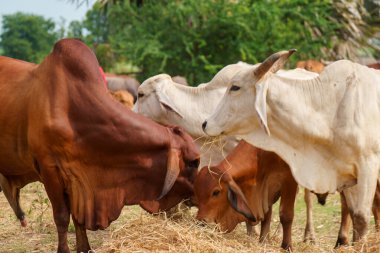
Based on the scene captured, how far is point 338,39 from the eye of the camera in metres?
19.9

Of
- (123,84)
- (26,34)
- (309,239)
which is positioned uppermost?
(309,239)

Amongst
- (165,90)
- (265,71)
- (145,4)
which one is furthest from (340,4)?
(265,71)

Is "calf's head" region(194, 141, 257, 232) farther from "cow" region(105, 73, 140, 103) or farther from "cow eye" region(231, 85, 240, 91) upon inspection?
"cow" region(105, 73, 140, 103)

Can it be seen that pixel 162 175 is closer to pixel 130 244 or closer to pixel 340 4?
pixel 130 244

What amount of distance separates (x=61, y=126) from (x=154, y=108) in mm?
2391

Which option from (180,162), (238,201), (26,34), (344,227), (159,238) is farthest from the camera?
(26,34)

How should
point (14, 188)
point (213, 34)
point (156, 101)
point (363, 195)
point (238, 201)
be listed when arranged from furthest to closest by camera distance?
point (213, 34)
point (156, 101)
point (14, 188)
point (238, 201)
point (363, 195)

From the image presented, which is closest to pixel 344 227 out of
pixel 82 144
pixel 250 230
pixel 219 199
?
pixel 250 230

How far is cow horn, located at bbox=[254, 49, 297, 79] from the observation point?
16.1ft

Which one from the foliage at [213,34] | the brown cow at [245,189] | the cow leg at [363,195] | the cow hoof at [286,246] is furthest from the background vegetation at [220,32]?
the cow leg at [363,195]

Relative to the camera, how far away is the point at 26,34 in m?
55.0

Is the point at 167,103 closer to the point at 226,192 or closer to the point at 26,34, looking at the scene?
the point at 226,192

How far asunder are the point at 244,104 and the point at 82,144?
1.21 metres

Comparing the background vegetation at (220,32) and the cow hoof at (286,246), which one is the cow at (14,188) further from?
the background vegetation at (220,32)
